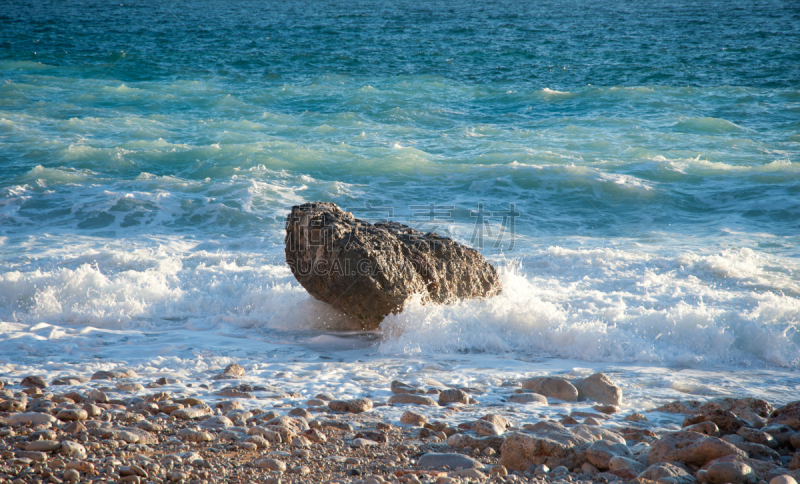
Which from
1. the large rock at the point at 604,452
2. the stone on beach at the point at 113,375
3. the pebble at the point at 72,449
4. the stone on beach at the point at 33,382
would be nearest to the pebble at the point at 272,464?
the pebble at the point at 72,449

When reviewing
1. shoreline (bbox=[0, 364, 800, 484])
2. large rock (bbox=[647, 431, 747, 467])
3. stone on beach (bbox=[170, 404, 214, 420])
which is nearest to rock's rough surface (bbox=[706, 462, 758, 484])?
shoreline (bbox=[0, 364, 800, 484])

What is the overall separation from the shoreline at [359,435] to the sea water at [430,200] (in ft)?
1.12

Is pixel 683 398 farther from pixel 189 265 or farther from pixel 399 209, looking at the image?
pixel 399 209

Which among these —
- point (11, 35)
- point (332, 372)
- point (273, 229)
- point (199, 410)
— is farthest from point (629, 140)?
point (11, 35)

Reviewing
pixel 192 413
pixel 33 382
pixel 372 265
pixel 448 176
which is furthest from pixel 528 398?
pixel 448 176

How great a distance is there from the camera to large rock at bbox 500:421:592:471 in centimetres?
265

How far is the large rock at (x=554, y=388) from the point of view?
12.0 feet

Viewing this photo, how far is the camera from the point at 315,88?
733 inches

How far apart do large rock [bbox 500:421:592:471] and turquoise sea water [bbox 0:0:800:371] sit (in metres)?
1.98

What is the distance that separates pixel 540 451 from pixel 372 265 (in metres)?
2.40

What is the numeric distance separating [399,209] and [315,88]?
10835 mm

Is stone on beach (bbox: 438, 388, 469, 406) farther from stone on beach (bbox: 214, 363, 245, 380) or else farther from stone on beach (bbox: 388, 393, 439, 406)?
stone on beach (bbox: 214, 363, 245, 380)

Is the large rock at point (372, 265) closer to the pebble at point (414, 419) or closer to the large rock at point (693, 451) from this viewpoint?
the pebble at point (414, 419)

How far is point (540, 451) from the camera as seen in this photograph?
8.79ft
